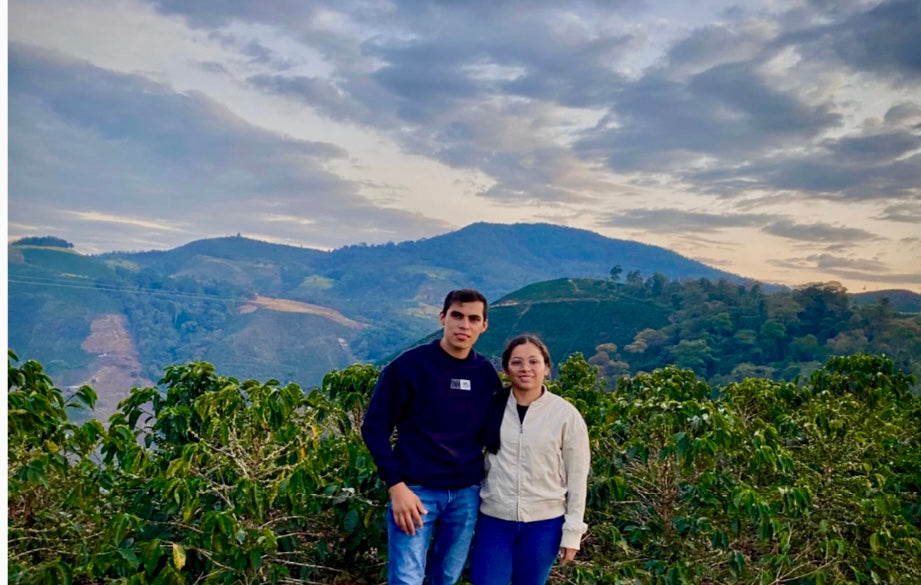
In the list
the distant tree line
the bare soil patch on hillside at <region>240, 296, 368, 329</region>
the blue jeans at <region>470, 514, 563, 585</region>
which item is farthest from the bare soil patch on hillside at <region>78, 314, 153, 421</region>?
the blue jeans at <region>470, 514, 563, 585</region>

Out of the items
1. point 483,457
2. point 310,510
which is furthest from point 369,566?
point 483,457

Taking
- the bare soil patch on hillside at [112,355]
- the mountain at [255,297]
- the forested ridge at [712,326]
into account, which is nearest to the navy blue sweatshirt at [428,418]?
the forested ridge at [712,326]

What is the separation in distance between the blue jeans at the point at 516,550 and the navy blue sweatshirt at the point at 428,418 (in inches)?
7.8

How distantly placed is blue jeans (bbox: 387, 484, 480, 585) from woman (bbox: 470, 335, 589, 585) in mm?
52

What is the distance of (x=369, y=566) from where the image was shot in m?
3.12

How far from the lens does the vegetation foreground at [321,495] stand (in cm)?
268

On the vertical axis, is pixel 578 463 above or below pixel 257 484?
above

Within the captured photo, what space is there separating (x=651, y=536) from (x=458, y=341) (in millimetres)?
1587

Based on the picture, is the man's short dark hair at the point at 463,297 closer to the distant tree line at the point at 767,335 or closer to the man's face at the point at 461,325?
the man's face at the point at 461,325

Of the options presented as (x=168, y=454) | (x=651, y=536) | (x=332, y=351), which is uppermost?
(x=168, y=454)

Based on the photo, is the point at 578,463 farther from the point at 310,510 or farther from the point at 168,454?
the point at 168,454

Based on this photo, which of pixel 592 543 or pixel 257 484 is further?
pixel 592 543

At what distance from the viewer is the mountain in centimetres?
5756

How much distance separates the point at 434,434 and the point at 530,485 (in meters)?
0.36
